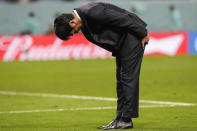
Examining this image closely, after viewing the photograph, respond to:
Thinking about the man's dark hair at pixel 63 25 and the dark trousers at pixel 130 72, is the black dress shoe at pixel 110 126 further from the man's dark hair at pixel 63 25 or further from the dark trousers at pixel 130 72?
the man's dark hair at pixel 63 25

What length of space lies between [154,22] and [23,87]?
26.0 meters

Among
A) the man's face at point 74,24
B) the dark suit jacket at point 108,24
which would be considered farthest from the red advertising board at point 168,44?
the man's face at point 74,24

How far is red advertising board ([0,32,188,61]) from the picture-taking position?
90.0 feet

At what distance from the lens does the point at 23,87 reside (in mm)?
16312

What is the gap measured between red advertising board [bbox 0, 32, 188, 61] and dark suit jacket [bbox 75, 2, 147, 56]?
59.8ft

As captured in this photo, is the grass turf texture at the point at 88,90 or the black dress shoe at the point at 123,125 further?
the grass turf texture at the point at 88,90

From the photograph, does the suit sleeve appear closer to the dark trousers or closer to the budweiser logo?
the dark trousers

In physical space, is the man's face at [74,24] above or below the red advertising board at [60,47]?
above

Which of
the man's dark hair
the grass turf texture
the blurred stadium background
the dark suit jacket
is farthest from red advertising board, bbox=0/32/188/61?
the man's dark hair

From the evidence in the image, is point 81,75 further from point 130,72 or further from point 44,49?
point 130,72

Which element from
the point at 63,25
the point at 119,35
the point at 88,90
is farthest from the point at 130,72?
the point at 88,90

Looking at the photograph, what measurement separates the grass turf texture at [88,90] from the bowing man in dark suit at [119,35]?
0.38 metres

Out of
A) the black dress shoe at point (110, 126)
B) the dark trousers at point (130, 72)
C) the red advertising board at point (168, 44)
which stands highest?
the dark trousers at point (130, 72)

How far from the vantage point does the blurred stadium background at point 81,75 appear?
9859 millimetres
